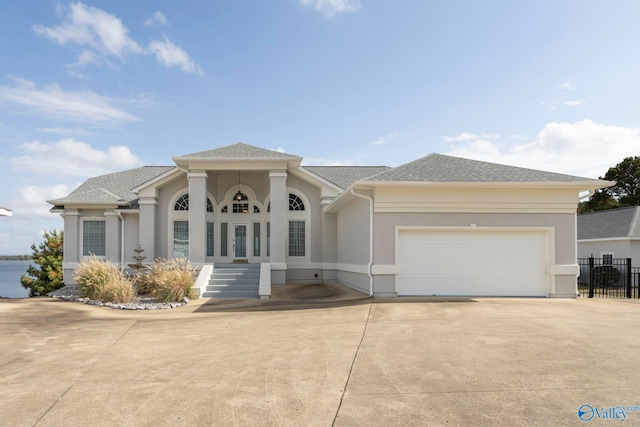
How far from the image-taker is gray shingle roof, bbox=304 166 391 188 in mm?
23809

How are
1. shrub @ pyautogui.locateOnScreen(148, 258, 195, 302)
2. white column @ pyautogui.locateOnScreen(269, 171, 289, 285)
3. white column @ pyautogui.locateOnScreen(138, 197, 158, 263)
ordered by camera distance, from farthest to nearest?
1. white column @ pyautogui.locateOnScreen(138, 197, 158, 263)
2. white column @ pyautogui.locateOnScreen(269, 171, 289, 285)
3. shrub @ pyautogui.locateOnScreen(148, 258, 195, 302)

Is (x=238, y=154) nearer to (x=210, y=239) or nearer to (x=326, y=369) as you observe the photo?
(x=210, y=239)

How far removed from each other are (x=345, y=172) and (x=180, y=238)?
30.1 ft

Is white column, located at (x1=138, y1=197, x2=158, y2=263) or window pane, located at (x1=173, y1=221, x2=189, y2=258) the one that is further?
window pane, located at (x1=173, y1=221, x2=189, y2=258)

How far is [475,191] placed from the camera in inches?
562

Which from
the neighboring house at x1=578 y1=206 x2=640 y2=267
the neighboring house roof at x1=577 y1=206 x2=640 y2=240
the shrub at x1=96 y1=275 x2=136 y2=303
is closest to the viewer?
the shrub at x1=96 y1=275 x2=136 y2=303

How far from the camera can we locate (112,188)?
23.3 m

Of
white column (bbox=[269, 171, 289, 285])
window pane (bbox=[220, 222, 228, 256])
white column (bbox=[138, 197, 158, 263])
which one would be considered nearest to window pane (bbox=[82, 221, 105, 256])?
white column (bbox=[138, 197, 158, 263])

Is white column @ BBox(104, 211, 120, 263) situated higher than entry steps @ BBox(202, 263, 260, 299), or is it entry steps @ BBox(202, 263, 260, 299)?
white column @ BBox(104, 211, 120, 263)

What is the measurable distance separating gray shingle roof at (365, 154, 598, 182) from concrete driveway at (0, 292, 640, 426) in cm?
439

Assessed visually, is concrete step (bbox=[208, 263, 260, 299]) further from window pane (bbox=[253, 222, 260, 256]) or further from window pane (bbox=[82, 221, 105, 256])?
window pane (bbox=[82, 221, 105, 256])

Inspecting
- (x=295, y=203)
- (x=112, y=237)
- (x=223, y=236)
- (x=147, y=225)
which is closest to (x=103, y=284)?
(x=147, y=225)

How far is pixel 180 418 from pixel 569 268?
512 inches

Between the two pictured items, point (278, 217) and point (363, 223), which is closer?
point (363, 223)
